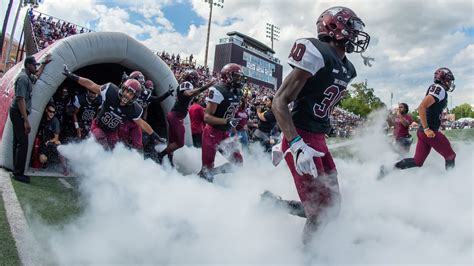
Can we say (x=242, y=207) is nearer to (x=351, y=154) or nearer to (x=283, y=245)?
(x=283, y=245)

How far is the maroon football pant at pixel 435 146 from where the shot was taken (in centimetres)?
568

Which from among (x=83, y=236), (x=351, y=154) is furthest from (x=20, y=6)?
(x=83, y=236)

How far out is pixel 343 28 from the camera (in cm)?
276

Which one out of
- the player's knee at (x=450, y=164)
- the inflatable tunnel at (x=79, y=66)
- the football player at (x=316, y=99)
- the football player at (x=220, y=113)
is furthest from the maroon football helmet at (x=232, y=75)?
the player's knee at (x=450, y=164)

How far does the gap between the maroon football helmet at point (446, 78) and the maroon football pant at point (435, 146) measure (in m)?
0.71

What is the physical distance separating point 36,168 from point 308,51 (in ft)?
19.8

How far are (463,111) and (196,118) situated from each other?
308ft

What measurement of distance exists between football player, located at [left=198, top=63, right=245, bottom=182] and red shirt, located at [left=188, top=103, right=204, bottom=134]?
223 centimetres

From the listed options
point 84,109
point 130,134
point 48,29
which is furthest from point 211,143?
point 48,29

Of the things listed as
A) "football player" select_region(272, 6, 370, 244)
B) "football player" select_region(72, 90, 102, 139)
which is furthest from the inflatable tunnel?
"football player" select_region(272, 6, 370, 244)

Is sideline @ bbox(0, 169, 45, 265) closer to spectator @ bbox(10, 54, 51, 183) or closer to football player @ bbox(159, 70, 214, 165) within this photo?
spectator @ bbox(10, 54, 51, 183)

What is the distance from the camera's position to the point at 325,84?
2.71 m

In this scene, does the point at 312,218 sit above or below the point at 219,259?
above

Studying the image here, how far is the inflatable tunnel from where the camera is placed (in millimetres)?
6121
